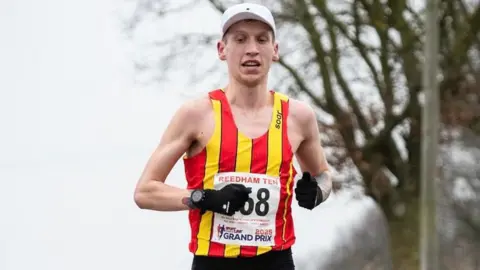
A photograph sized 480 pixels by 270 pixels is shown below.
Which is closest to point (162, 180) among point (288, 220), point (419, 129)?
point (288, 220)

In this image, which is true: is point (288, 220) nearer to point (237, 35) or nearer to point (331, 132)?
point (237, 35)

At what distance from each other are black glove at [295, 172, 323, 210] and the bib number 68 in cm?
15

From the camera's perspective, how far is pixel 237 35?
3.90m

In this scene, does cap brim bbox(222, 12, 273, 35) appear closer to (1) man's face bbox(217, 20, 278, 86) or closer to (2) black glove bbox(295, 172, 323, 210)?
(1) man's face bbox(217, 20, 278, 86)

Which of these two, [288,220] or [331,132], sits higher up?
[331,132]

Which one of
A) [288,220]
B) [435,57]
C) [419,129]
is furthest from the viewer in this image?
[419,129]

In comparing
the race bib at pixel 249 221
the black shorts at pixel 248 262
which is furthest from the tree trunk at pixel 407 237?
the race bib at pixel 249 221

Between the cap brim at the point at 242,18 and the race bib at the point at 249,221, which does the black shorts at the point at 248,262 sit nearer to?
the race bib at the point at 249,221

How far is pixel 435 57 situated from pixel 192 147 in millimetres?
10793

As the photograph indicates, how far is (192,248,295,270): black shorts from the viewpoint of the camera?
152 inches

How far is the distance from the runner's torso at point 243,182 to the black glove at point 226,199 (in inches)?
3.4

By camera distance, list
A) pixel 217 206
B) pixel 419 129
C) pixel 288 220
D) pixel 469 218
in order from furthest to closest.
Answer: pixel 419 129 < pixel 469 218 < pixel 288 220 < pixel 217 206

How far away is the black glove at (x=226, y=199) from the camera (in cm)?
370

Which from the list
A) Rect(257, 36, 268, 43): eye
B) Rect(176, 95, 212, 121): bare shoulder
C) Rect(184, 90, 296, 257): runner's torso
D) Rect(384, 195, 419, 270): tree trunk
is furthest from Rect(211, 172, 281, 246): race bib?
Rect(384, 195, 419, 270): tree trunk
